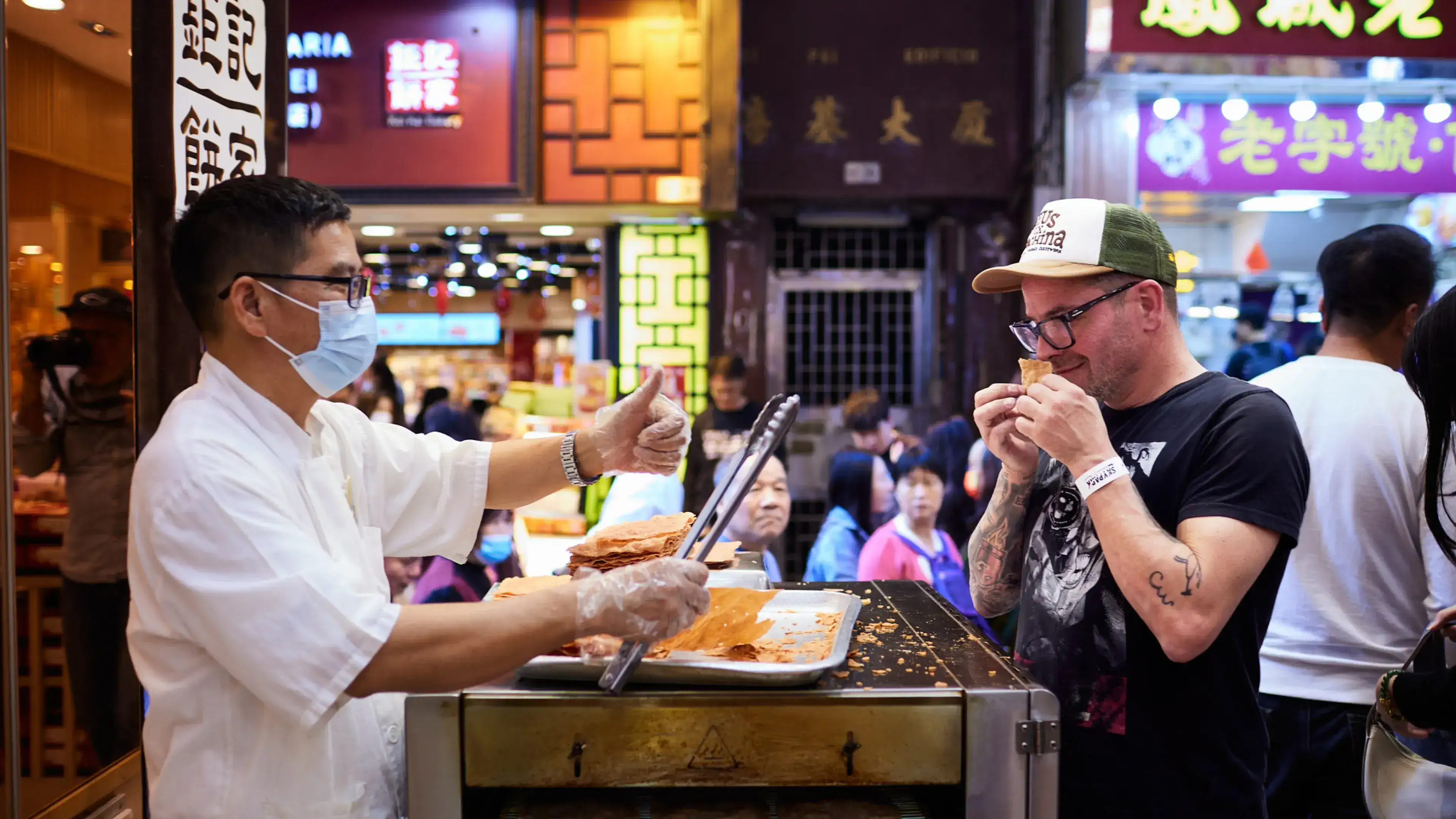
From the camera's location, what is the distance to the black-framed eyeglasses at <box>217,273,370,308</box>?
5.30 feet

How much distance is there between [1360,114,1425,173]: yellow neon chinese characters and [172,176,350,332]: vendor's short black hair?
6.59 m

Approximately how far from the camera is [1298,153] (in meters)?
6.21

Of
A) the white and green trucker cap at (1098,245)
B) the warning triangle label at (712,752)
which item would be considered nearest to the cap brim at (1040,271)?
the white and green trucker cap at (1098,245)

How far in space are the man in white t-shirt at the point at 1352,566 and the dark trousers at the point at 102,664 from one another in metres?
2.71

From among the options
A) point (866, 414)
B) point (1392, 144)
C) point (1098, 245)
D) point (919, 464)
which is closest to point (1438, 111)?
point (1392, 144)

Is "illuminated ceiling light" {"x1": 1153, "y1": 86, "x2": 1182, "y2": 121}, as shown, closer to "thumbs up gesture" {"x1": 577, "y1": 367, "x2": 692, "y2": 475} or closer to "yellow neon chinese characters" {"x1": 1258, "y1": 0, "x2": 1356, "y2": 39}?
"yellow neon chinese characters" {"x1": 1258, "y1": 0, "x2": 1356, "y2": 39}

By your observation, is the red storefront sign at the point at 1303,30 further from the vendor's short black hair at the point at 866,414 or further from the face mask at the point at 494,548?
the face mask at the point at 494,548

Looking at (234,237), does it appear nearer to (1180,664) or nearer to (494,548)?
(1180,664)

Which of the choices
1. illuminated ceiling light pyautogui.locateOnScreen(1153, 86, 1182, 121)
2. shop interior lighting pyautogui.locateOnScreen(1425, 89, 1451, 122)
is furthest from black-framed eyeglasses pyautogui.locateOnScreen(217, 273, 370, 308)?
shop interior lighting pyautogui.locateOnScreen(1425, 89, 1451, 122)

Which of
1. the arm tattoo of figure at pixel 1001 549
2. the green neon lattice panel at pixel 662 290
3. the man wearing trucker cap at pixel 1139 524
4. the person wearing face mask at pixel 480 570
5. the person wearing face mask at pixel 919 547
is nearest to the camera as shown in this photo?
the man wearing trucker cap at pixel 1139 524

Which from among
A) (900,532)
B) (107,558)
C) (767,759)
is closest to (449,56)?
(900,532)

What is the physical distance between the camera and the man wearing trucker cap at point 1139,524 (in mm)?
1578

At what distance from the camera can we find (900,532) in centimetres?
402

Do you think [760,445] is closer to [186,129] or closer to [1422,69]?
[186,129]
